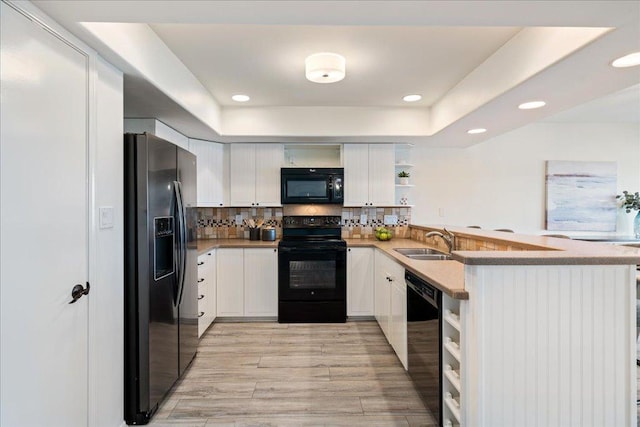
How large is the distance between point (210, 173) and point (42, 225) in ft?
8.35

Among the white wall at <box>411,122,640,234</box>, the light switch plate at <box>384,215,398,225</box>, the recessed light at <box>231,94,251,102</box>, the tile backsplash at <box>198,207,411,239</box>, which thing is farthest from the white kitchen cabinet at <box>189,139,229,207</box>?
the white wall at <box>411,122,640,234</box>

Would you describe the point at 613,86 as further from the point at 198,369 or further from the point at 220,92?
the point at 198,369

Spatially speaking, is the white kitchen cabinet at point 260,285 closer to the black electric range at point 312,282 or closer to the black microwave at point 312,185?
the black electric range at point 312,282

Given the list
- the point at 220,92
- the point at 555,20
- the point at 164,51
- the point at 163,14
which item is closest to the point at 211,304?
the point at 220,92

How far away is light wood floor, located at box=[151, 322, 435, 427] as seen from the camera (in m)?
2.00

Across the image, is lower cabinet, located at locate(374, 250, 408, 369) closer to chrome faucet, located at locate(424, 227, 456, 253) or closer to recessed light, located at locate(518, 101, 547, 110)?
chrome faucet, located at locate(424, 227, 456, 253)

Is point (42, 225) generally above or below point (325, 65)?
below

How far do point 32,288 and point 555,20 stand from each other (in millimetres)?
2408

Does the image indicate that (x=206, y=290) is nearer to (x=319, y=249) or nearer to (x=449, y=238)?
(x=319, y=249)

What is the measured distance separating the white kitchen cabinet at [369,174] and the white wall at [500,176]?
66cm

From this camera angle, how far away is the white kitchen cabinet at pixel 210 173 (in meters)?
3.62

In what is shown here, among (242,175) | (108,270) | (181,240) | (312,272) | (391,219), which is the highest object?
(242,175)

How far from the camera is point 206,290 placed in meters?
3.27

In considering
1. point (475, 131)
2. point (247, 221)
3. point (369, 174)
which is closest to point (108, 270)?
point (247, 221)
